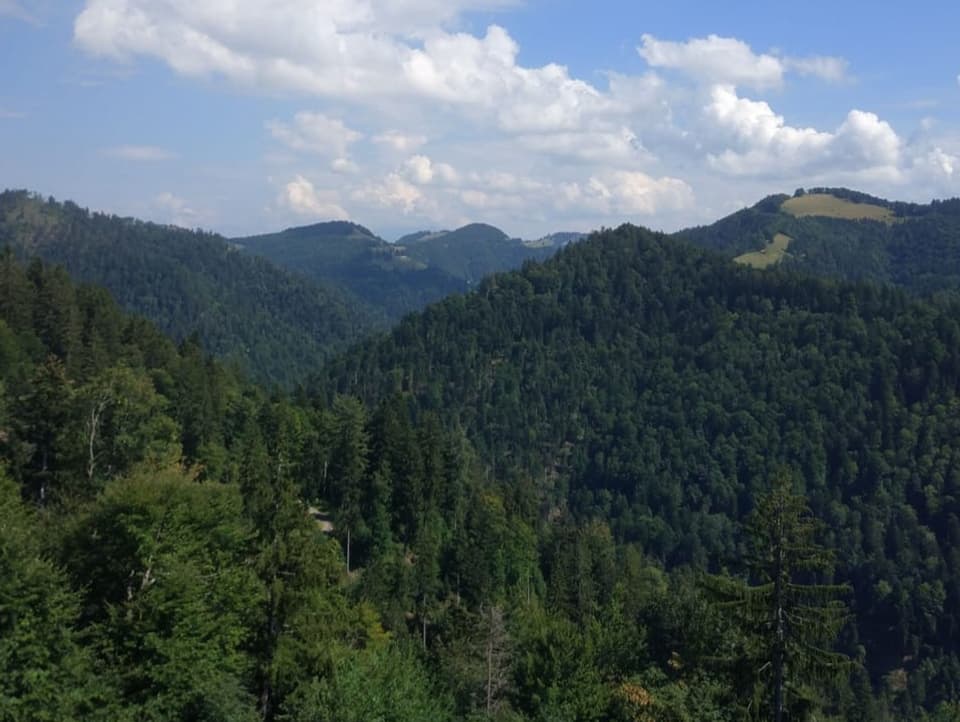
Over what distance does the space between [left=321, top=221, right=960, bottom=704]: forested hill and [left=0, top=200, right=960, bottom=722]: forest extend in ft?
2.22

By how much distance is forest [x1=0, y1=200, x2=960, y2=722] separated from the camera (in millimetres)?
21094

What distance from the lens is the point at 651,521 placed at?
14625 cm

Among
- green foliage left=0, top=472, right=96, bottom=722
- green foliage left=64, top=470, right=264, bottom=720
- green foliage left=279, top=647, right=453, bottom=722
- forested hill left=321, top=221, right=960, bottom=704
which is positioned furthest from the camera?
forested hill left=321, top=221, right=960, bottom=704

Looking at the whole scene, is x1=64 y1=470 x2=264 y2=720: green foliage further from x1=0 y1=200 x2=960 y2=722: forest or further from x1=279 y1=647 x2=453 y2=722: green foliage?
x1=279 y1=647 x2=453 y2=722: green foliage

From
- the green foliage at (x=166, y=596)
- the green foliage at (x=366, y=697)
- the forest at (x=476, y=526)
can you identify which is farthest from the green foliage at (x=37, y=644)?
the green foliage at (x=366, y=697)

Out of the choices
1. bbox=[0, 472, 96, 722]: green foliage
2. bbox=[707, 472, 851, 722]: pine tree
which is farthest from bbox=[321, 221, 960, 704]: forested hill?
bbox=[0, 472, 96, 722]: green foliage

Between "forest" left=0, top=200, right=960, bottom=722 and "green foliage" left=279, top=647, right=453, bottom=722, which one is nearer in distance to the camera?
"green foliage" left=279, top=647, right=453, bottom=722

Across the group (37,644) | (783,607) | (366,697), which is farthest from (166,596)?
(783,607)

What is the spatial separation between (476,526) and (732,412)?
117 m

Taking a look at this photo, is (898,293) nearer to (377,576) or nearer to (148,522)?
(377,576)

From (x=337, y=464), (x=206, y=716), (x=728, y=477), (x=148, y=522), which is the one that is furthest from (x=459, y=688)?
(x=728, y=477)

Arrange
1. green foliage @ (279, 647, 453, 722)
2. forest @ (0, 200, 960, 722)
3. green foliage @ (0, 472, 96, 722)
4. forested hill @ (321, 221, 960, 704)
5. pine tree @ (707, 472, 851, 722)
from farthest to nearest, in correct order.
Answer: forested hill @ (321, 221, 960, 704) < forest @ (0, 200, 960, 722) < pine tree @ (707, 472, 851, 722) < green foliage @ (279, 647, 453, 722) < green foliage @ (0, 472, 96, 722)

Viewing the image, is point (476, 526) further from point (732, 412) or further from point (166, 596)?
point (732, 412)

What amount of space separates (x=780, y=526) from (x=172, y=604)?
54.1 feet
